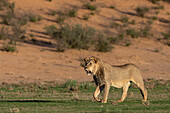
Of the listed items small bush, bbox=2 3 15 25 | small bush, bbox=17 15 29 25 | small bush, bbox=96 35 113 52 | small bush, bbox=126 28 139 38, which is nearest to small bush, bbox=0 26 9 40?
small bush, bbox=2 3 15 25

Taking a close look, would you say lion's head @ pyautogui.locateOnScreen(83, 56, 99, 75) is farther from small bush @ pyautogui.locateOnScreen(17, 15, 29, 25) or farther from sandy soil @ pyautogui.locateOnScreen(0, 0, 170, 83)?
small bush @ pyautogui.locateOnScreen(17, 15, 29, 25)

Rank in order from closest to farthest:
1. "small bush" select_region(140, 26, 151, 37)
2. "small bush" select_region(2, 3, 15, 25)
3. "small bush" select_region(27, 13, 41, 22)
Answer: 1. "small bush" select_region(2, 3, 15, 25)
2. "small bush" select_region(27, 13, 41, 22)
3. "small bush" select_region(140, 26, 151, 37)

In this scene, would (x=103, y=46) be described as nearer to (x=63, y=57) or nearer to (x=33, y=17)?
(x=63, y=57)

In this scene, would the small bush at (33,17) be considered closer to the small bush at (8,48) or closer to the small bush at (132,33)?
the small bush at (8,48)

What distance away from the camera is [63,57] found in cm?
2817

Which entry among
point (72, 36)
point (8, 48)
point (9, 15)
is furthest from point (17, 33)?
point (9, 15)

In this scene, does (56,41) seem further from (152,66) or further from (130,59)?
(152,66)

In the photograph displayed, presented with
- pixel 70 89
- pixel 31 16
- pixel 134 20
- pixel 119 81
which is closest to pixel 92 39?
pixel 31 16

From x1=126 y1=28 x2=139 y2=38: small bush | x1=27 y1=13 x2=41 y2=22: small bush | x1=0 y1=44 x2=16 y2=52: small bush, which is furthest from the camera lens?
x1=126 y1=28 x2=139 y2=38: small bush

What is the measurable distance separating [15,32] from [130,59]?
10120 millimetres

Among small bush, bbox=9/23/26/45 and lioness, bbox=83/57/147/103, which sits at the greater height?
lioness, bbox=83/57/147/103

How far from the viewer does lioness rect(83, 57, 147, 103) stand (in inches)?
402

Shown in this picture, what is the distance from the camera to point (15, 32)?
30297 millimetres

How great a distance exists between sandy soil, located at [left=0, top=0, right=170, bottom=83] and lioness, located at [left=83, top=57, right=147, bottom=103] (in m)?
10.9
